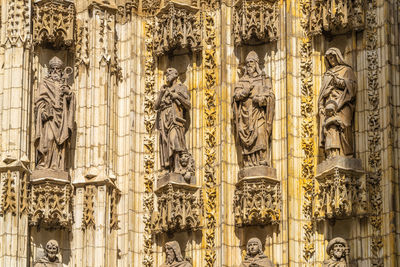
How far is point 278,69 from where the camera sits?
76.4ft

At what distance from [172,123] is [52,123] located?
1.93 m

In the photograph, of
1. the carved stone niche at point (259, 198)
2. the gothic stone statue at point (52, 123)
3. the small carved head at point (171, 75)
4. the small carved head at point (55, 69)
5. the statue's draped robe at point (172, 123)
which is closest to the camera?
the carved stone niche at point (259, 198)

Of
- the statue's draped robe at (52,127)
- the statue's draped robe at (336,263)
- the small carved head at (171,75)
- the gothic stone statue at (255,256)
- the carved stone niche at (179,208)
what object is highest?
the small carved head at (171,75)

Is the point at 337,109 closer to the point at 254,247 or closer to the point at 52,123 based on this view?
the point at 254,247

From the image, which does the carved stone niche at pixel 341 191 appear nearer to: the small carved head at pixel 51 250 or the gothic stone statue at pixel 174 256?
the gothic stone statue at pixel 174 256

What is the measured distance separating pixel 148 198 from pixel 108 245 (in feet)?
3.58

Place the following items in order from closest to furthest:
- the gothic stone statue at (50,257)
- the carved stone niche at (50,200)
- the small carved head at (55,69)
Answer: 1. the gothic stone statue at (50,257)
2. the carved stone niche at (50,200)
3. the small carved head at (55,69)

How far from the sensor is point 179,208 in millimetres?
22953

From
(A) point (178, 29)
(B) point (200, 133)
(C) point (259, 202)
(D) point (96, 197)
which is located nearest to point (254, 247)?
(C) point (259, 202)

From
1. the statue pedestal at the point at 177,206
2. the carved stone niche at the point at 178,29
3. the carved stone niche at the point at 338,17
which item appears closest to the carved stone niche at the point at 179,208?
the statue pedestal at the point at 177,206

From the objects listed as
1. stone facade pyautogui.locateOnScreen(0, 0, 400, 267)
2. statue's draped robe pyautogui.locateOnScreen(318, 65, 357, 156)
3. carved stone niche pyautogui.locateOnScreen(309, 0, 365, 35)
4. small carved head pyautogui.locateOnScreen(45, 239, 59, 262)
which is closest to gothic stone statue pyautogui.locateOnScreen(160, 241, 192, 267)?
stone facade pyautogui.locateOnScreen(0, 0, 400, 267)

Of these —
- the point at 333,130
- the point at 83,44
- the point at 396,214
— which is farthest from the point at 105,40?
the point at 396,214

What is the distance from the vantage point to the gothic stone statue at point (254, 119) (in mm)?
22828

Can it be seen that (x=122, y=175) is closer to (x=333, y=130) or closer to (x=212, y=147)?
(x=212, y=147)
